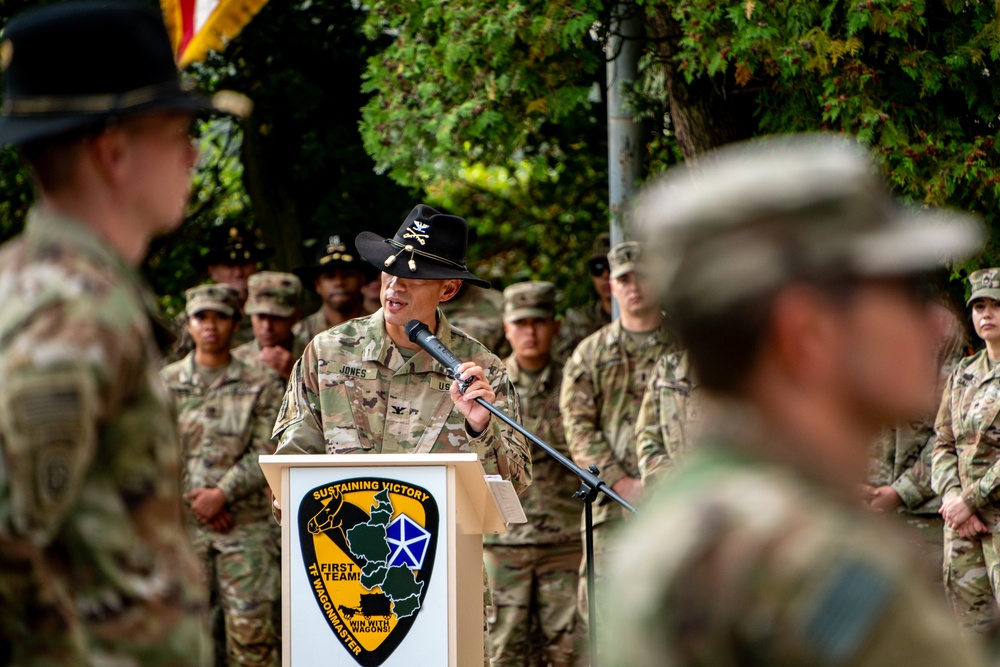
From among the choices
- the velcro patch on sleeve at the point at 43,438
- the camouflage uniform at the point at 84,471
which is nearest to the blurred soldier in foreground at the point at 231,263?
the camouflage uniform at the point at 84,471

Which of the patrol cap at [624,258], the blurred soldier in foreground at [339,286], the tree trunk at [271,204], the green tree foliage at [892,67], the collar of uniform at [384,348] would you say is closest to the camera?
the collar of uniform at [384,348]

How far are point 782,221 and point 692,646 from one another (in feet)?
1.66

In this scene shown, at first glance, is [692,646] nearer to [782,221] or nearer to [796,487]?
[796,487]

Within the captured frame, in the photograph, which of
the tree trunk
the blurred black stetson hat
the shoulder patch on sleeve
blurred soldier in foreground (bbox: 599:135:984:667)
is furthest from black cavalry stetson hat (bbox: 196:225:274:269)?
the shoulder patch on sleeve

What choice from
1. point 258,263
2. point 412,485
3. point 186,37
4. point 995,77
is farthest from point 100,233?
point 258,263

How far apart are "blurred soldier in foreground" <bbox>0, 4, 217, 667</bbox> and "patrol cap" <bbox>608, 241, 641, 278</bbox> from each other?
20.2ft

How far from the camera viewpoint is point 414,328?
215 inches

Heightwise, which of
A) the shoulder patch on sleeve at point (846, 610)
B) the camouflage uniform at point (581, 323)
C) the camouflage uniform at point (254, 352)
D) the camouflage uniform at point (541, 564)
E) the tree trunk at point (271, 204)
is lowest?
the camouflage uniform at point (541, 564)

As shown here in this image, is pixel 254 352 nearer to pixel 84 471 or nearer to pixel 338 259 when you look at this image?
pixel 338 259

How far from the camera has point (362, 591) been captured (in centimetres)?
503

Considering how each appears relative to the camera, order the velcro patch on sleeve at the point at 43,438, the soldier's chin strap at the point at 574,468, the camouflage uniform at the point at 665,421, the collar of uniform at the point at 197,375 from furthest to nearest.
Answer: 1. the collar of uniform at the point at 197,375
2. the camouflage uniform at the point at 665,421
3. the soldier's chin strap at the point at 574,468
4. the velcro patch on sleeve at the point at 43,438

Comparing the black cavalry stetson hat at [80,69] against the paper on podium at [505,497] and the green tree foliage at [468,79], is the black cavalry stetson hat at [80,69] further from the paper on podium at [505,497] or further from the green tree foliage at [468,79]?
the green tree foliage at [468,79]

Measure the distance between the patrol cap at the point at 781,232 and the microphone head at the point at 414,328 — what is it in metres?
3.74

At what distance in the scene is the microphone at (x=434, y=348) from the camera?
16.9ft
